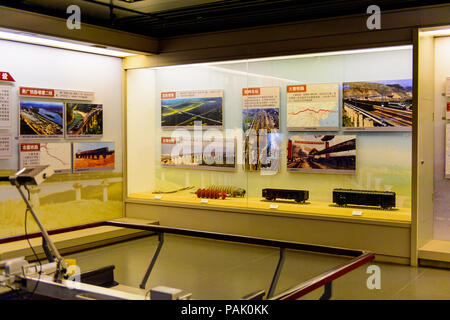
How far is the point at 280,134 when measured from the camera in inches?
289

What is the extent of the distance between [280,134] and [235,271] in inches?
91.5

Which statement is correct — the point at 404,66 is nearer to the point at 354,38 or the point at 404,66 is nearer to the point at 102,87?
the point at 354,38

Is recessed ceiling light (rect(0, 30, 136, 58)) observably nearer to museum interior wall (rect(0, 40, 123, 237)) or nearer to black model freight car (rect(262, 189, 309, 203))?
museum interior wall (rect(0, 40, 123, 237))

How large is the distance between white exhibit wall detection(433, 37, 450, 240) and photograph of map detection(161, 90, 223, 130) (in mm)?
3101

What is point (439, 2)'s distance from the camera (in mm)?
5930

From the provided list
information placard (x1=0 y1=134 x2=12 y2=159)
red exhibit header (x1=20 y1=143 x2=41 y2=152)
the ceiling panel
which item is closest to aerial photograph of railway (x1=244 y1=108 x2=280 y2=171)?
the ceiling panel

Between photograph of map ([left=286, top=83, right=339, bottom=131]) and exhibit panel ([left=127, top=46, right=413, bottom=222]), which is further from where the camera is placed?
photograph of map ([left=286, top=83, right=339, bottom=131])

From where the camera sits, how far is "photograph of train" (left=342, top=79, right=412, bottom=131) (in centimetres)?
641

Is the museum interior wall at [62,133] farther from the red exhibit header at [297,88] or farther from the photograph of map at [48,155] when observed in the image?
the red exhibit header at [297,88]

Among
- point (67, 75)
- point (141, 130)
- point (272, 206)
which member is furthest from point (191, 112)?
point (272, 206)

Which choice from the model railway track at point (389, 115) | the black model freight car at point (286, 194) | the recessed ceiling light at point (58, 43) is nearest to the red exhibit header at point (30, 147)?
the recessed ceiling light at point (58, 43)

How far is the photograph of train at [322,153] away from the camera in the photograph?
6.79m

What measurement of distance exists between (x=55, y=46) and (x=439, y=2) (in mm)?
5114
